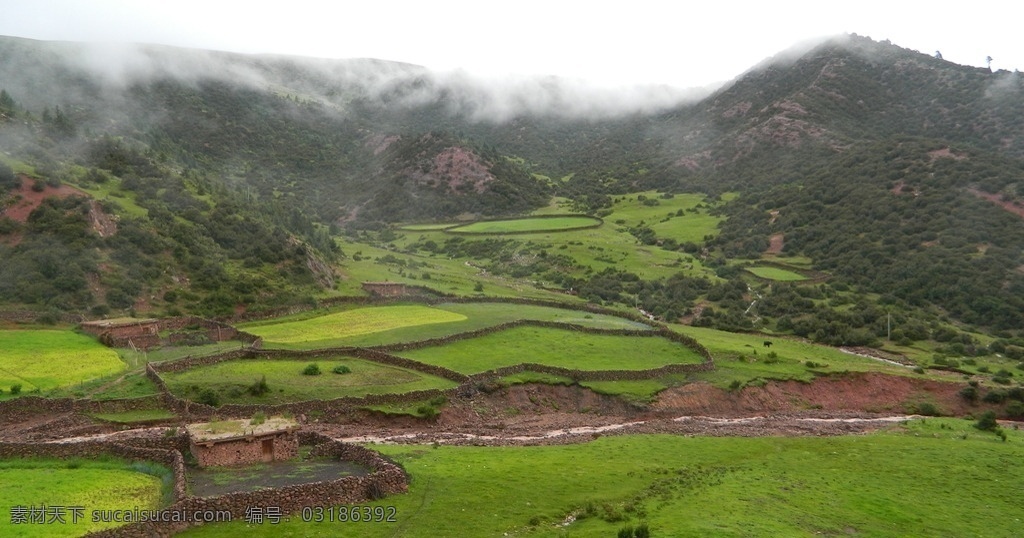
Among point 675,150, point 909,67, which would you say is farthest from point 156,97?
point 909,67

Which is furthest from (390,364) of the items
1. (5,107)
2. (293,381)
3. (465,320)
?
(5,107)

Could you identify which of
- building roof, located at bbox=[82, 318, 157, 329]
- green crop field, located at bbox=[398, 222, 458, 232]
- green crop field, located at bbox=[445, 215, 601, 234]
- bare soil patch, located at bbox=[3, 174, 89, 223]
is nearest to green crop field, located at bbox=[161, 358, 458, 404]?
building roof, located at bbox=[82, 318, 157, 329]

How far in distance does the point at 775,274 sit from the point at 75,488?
8477 cm

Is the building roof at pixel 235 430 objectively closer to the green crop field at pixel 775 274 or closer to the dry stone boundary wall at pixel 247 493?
the dry stone boundary wall at pixel 247 493

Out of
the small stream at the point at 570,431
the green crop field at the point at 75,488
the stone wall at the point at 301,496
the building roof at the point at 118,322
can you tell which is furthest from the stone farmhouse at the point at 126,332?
the stone wall at the point at 301,496

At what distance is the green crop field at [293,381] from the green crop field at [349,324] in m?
6.70

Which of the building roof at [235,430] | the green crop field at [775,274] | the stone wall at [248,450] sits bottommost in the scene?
the stone wall at [248,450]

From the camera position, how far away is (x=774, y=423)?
4391 cm

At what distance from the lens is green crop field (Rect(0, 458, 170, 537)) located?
20078 mm

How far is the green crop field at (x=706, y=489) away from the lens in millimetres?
23812

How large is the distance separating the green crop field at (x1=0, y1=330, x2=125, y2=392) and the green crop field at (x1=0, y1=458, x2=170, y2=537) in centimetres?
1400

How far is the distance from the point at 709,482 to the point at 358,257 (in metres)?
77.5

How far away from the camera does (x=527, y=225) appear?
126938 mm

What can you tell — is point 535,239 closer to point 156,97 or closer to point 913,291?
point 913,291
